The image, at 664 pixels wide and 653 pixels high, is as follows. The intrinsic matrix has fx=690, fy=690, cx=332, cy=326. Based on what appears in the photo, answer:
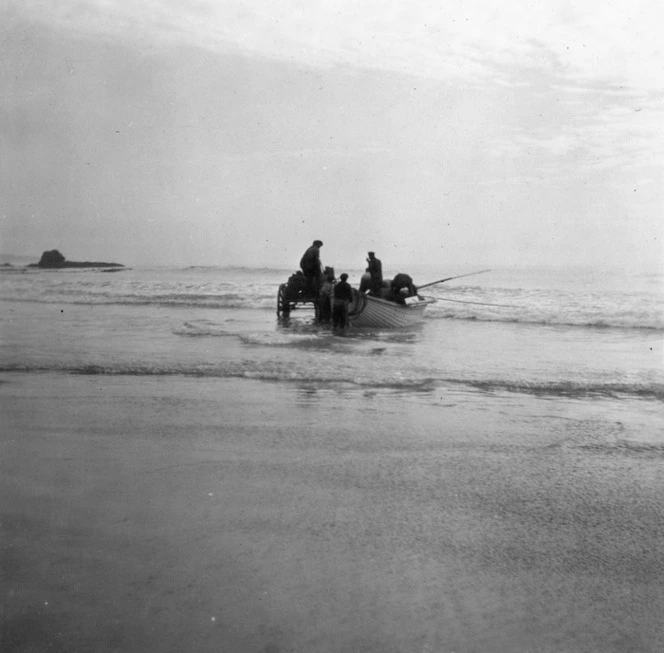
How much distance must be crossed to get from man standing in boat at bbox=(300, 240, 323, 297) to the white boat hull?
1.42 meters

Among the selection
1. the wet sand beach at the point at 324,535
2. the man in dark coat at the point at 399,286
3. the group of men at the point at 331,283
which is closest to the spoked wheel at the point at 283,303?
the group of men at the point at 331,283

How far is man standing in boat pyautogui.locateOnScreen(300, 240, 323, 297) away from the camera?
59.7 ft

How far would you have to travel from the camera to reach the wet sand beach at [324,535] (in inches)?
102

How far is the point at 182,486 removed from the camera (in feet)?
13.8

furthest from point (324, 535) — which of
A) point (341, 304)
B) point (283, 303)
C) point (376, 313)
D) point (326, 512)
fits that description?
point (283, 303)

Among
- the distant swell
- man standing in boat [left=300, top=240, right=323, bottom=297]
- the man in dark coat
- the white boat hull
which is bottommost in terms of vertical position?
the distant swell

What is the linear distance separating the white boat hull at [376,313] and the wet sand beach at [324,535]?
11587mm

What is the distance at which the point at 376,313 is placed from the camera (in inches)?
715

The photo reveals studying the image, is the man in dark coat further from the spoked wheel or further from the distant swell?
the distant swell

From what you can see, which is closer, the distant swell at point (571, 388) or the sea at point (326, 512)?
the sea at point (326, 512)

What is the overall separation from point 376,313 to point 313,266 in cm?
216

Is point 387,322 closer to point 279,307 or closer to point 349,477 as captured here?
point 279,307

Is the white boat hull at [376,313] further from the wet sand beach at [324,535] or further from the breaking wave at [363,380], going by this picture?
the wet sand beach at [324,535]

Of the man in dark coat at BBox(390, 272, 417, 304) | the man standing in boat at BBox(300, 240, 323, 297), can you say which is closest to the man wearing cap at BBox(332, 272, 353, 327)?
the man standing in boat at BBox(300, 240, 323, 297)
